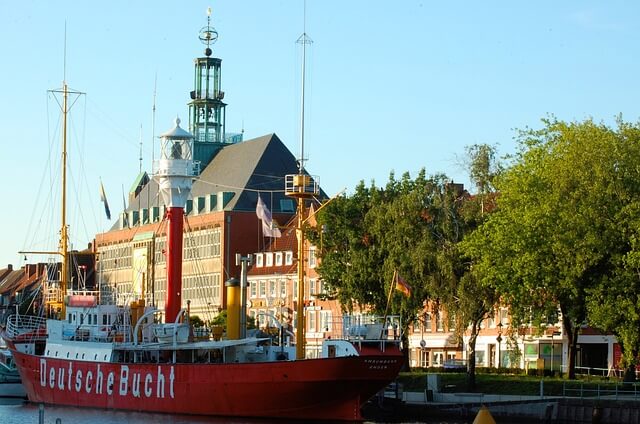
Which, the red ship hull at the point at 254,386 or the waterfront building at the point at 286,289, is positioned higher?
the waterfront building at the point at 286,289

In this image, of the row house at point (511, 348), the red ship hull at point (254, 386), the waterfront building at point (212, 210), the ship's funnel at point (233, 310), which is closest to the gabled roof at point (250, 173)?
the waterfront building at point (212, 210)

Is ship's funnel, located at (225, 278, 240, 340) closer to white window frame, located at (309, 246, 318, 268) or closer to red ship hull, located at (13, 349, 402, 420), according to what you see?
red ship hull, located at (13, 349, 402, 420)

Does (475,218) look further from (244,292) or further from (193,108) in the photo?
(193,108)

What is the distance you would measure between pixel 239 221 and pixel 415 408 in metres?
72.4

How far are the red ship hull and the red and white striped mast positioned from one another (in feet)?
16.4

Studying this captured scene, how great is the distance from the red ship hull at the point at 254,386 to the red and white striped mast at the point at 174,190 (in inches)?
197

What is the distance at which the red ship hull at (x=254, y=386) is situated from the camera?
7056 cm

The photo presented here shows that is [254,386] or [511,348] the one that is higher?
[511,348]

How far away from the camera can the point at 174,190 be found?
83.2 meters

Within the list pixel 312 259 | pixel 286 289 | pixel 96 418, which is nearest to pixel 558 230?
pixel 96 418

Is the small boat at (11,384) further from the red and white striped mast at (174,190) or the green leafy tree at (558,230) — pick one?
the green leafy tree at (558,230)

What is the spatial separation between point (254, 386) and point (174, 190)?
1618 cm

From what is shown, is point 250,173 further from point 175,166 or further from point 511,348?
point 175,166

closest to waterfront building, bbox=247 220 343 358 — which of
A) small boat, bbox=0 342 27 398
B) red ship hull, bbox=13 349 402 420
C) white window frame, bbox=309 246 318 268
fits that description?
white window frame, bbox=309 246 318 268
